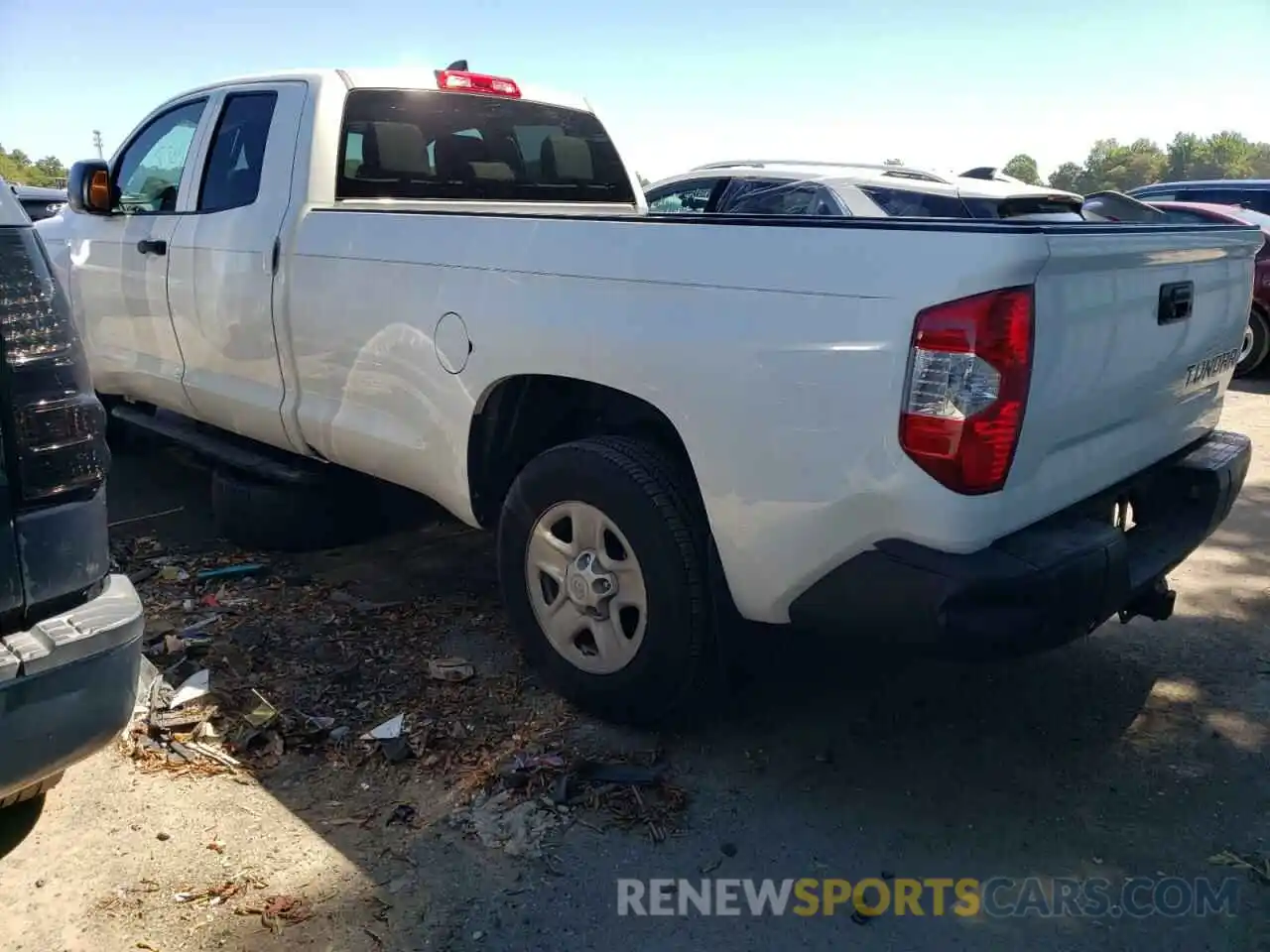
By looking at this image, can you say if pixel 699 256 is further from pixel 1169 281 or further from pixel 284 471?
pixel 284 471

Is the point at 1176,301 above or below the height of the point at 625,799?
above

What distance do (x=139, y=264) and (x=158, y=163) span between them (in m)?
0.56

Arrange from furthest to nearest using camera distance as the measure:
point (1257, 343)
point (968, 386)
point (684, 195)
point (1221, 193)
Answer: point (1221, 193)
point (1257, 343)
point (684, 195)
point (968, 386)

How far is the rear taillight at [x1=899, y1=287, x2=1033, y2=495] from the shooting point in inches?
91.7

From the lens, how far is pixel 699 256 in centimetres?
272

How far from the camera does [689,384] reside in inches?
109

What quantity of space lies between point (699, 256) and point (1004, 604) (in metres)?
1.14

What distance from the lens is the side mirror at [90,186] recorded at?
4922 mm

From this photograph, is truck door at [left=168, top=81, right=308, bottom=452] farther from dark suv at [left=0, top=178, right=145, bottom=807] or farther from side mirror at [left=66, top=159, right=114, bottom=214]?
dark suv at [left=0, top=178, right=145, bottom=807]

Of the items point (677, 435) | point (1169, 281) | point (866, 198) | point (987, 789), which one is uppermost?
point (866, 198)

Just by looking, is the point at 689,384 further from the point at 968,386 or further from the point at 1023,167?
the point at 1023,167

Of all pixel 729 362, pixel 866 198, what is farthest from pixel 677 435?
pixel 866 198

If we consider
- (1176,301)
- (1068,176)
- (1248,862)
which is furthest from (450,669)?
(1068,176)

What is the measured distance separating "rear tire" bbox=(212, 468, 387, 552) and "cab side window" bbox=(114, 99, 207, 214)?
1375mm
